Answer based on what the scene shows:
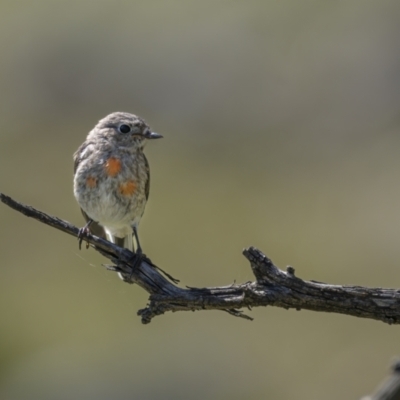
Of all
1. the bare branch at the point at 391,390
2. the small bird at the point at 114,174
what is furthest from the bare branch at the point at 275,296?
the small bird at the point at 114,174

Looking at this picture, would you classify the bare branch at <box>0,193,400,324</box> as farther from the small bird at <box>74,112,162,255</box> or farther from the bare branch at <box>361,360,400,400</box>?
the small bird at <box>74,112,162,255</box>

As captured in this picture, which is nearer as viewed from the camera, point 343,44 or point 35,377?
point 35,377

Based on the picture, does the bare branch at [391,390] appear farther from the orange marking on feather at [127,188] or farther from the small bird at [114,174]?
the orange marking on feather at [127,188]

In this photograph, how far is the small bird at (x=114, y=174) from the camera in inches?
249

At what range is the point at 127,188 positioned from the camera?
639 cm

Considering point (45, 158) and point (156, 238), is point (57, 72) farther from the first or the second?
point (156, 238)

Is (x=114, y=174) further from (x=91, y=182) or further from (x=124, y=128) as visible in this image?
(x=124, y=128)

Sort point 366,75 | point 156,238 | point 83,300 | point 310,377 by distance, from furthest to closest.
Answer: point 366,75 → point 156,238 → point 83,300 → point 310,377

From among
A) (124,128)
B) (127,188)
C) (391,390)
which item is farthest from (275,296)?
(124,128)

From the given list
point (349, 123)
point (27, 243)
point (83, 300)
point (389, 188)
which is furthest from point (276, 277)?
point (349, 123)

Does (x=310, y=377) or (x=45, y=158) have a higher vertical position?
(x=45, y=158)

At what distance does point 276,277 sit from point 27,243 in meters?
10.3

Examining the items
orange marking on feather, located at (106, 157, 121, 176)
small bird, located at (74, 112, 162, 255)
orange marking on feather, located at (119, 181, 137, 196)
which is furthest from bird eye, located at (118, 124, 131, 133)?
orange marking on feather, located at (119, 181, 137, 196)

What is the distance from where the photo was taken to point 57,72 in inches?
733
